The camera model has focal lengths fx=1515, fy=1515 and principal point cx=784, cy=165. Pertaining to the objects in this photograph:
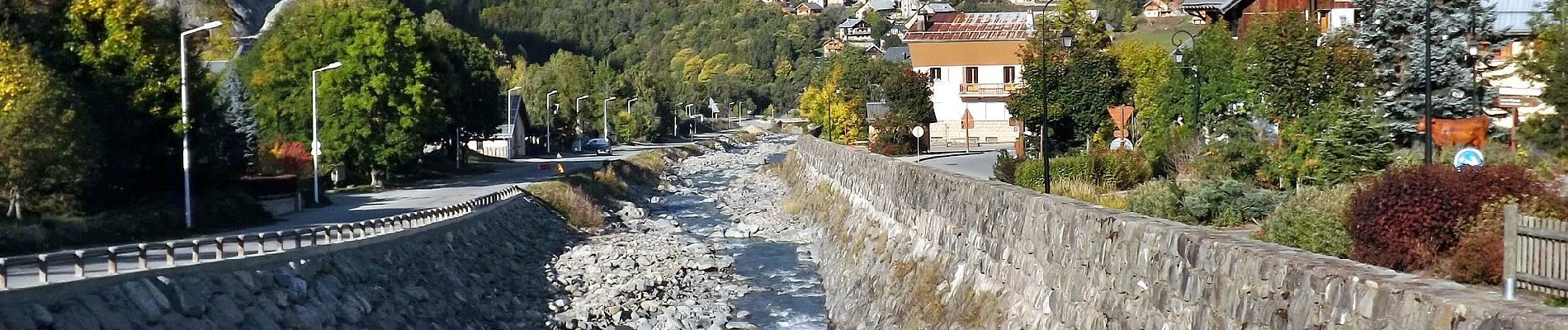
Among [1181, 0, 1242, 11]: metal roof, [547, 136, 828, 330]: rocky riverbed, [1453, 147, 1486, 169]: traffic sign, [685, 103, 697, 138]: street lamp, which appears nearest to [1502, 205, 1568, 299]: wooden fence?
[1453, 147, 1486, 169]: traffic sign

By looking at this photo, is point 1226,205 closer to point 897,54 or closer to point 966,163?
point 966,163

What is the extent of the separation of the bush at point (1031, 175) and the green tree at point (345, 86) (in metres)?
27.7

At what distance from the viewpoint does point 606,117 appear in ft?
372

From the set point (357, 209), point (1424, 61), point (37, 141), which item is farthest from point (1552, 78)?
point (357, 209)

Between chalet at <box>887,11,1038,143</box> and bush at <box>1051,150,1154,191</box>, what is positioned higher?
chalet at <box>887,11,1038,143</box>

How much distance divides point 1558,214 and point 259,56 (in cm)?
4913

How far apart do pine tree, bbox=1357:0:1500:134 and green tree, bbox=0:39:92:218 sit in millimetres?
24913

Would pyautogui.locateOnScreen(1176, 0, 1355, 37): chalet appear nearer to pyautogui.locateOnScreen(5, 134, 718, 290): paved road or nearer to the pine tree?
the pine tree

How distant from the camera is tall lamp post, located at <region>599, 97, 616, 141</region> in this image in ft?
373

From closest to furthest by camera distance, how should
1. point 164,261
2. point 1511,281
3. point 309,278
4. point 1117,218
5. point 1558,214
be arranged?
point 1511,281 → point 1558,214 → point 1117,218 → point 164,261 → point 309,278

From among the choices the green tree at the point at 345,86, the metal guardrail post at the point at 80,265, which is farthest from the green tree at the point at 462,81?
the metal guardrail post at the point at 80,265

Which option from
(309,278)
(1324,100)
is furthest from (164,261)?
(1324,100)

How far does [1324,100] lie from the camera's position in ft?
101

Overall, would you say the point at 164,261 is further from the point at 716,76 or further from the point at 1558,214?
the point at 716,76
